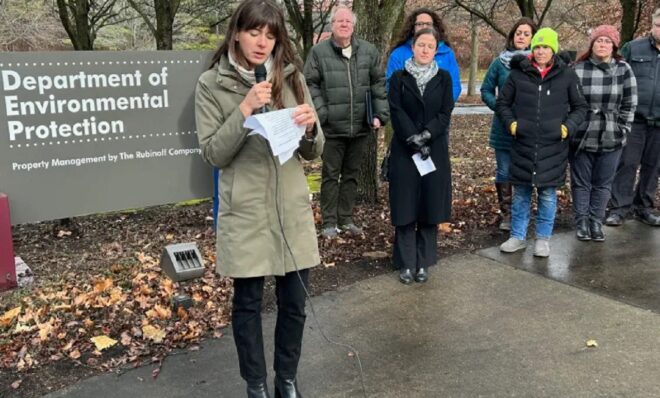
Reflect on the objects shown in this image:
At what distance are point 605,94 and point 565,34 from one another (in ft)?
99.8

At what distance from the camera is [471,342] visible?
3883mm

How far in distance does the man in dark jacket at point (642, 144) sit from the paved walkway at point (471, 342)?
1.49 metres

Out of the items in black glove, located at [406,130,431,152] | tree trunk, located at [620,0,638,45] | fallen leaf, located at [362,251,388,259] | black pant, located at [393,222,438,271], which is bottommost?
fallen leaf, located at [362,251,388,259]

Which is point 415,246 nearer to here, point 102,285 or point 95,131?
point 102,285

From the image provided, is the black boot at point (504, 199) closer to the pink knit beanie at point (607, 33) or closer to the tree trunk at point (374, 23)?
the tree trunk at point (374, 23)

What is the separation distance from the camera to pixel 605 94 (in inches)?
232

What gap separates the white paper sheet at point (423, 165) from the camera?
4.74m

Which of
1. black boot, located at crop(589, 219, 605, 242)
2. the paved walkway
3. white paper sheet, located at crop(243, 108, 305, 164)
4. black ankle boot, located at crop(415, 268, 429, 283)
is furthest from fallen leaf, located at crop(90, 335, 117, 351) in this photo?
black boot, located at crop(589, 219, 605, 242)

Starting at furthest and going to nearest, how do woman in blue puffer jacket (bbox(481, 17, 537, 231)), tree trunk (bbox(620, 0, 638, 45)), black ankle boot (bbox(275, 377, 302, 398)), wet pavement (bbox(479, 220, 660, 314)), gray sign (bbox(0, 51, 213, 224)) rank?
tree trunk (bbox(620, 0, 638, 45)), woman in blue puffer jacket (bbox(481, 17, 537, 231)), wet pavement (bbox(479, 220, 660, 314)), gray sign (bbox(0, 51, 213, 224)), black ankle boot (bbox(275, 377, 302, 398))

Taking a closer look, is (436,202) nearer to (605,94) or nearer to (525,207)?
(525,207)

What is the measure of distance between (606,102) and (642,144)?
93cm

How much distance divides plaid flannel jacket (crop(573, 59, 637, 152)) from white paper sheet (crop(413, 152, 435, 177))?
205cm

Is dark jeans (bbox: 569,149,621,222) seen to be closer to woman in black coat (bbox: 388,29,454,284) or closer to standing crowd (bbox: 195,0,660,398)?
standing crowd (bbox: 195,0,660,398)

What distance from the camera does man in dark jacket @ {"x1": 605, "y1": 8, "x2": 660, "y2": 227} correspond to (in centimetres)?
626
